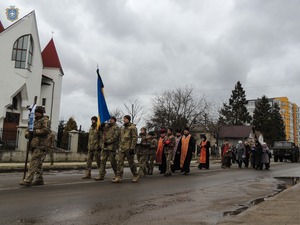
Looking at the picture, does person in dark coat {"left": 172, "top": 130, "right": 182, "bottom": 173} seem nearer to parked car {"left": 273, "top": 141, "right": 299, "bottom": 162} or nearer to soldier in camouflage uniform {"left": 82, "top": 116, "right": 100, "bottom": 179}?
soldier in camouflage uniform {"left": 82, "top": 116, "right": 100, "bottom": 179}

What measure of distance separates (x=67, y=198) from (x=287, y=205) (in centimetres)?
427

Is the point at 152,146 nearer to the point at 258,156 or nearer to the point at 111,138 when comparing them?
the point at 111,138

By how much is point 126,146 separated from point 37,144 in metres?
2.68

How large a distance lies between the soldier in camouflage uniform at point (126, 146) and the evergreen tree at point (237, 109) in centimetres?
7488

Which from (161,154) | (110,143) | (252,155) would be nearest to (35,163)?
(110,143)

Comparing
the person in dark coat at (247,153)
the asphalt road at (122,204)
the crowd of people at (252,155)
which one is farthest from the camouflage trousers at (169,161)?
the person in dark coat at (247,153)

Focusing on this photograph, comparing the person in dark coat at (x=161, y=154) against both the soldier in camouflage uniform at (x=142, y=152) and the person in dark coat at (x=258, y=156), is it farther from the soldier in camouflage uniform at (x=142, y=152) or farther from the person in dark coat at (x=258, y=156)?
the person in dark coat at (x=258, y=156)

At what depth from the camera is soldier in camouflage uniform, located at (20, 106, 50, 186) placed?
9000 mm

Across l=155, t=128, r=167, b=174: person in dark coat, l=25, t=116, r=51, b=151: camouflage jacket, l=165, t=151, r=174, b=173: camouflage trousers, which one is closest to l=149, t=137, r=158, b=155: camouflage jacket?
l=165, t=151, r=174, b=173: camouflage trousers

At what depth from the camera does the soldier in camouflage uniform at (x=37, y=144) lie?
9.00m

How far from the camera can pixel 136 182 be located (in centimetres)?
1087

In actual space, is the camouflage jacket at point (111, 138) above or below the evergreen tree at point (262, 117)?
below

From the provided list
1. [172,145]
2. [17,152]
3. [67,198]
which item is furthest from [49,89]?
[67,198]

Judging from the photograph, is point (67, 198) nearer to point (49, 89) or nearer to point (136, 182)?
point (136, 182)
